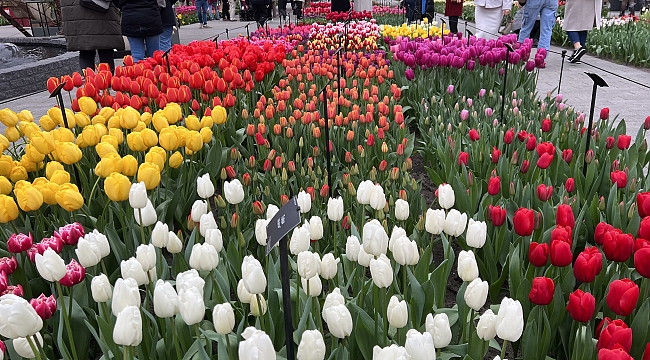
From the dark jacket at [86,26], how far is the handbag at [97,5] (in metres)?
0.07

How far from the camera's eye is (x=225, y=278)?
169cm

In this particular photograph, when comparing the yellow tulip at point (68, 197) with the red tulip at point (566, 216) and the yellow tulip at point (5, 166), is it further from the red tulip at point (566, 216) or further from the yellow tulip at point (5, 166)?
the red tulip at point (566, 216)

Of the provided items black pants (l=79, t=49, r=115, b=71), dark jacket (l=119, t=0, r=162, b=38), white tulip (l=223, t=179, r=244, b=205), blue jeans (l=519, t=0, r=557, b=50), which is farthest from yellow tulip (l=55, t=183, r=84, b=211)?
blue jeans (l=519, t=0, r=557, b=50)

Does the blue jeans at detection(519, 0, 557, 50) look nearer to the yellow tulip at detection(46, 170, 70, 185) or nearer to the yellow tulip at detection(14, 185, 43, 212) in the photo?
the yellow tulip at detection(46, 170, 70, 185)

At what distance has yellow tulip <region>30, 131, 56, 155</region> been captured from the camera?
2154 mm

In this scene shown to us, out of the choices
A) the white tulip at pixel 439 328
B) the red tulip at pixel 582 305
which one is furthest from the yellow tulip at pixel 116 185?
the red tulip at pixel 582 305

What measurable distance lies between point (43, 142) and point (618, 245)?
206 cm

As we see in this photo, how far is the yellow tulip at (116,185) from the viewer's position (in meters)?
1.71

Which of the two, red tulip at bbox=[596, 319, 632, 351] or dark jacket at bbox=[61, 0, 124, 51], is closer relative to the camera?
red tulip at bbox=[596, 319, 632, 351]

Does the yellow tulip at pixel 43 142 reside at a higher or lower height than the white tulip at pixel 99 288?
higher

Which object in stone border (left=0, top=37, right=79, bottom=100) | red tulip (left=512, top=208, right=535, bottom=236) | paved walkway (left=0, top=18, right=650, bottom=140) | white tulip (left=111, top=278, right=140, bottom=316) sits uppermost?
white tulip (left=111, top=278, right=140, bottom=316)

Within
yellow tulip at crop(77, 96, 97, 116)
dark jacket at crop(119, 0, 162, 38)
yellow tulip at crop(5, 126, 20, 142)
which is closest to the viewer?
yellow tulip at crop(5, 126, 20, 142)

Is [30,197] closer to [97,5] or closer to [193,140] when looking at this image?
[193,140]

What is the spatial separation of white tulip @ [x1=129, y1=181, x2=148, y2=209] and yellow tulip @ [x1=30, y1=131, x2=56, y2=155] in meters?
0.82
